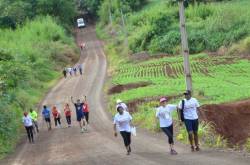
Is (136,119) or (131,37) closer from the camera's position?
(136,119)

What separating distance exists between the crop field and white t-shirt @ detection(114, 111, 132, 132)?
37.5 ft

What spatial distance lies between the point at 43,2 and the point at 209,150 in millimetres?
86612

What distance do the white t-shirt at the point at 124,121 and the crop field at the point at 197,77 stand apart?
37.5 ft

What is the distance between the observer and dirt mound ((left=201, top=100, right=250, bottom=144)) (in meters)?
23.7

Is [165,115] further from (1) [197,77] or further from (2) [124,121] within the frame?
(1) [197,77]

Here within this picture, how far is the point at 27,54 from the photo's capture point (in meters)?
66.1

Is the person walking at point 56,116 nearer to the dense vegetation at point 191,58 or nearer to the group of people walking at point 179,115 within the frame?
the dense vegetation at point 191,58

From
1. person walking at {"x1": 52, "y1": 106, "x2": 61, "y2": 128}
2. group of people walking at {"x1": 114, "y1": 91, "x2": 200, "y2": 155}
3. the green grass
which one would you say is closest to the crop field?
person walking at {"x1": 52, "y1": 106, "x2": 61, "y2": 128}

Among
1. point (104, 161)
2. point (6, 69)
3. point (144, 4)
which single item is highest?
point (144, 4)

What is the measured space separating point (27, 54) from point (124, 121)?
48.2m

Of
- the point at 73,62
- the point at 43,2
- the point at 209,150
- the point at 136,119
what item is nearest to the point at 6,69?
the point at 136,119

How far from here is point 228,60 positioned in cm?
5712

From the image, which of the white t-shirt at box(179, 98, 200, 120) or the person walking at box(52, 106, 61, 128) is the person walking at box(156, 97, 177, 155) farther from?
the person walking at box(52, 106, 61, 128)

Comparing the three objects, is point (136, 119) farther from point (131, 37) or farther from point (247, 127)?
point (131, 37)
